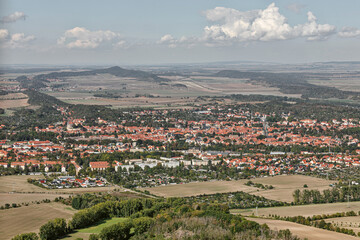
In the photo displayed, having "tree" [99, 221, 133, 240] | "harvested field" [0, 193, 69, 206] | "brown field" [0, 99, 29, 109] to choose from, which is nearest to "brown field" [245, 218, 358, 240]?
"tree" [99, 221, 133, 240]

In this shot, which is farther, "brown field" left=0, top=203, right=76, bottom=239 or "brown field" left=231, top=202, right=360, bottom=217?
"brown field" left=231, top=202, right=360, bottom=217

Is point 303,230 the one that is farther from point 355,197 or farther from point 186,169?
point 186,169

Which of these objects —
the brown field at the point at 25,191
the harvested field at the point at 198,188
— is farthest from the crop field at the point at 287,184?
the brown field at the point at 25,191

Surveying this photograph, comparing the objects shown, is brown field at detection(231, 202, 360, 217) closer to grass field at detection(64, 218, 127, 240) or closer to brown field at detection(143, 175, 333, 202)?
brown field at detection(143, 175, 333, 202)

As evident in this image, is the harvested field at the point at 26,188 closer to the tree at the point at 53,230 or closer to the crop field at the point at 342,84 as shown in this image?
the tree at the point at 53,230

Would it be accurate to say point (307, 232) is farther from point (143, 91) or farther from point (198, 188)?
point (143, 91)
